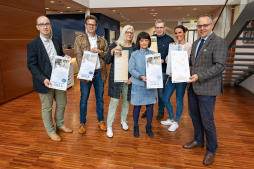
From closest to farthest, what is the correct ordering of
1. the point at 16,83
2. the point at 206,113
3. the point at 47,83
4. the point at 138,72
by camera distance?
the point at 206,113 < the point at 47,83 < the point at 138,72 < the point at 16,83

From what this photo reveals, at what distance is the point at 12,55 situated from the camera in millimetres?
4066

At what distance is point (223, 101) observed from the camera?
4.17 m

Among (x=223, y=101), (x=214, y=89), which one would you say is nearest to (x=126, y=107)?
(x=214, y=89)

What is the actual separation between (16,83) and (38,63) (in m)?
2.63

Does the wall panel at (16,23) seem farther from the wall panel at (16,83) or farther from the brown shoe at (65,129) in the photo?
the brown shoe at (65,129)

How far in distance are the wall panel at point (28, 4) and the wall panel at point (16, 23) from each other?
0.09 metres

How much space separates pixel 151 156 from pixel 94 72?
130cm

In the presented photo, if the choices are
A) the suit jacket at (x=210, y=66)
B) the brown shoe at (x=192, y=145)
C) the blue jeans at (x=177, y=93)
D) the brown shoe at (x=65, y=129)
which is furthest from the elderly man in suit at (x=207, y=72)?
the brown shoe at (x=65, y=129)

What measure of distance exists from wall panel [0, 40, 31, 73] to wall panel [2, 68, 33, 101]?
0.42 feet

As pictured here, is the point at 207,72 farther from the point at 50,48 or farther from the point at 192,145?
the point at 50,48

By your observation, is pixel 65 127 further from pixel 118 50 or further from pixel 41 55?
pixel 118 50

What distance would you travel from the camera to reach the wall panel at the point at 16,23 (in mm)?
3754

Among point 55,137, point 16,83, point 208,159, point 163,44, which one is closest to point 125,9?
point 16,83

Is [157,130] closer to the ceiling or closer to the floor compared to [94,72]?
closer to the floor
